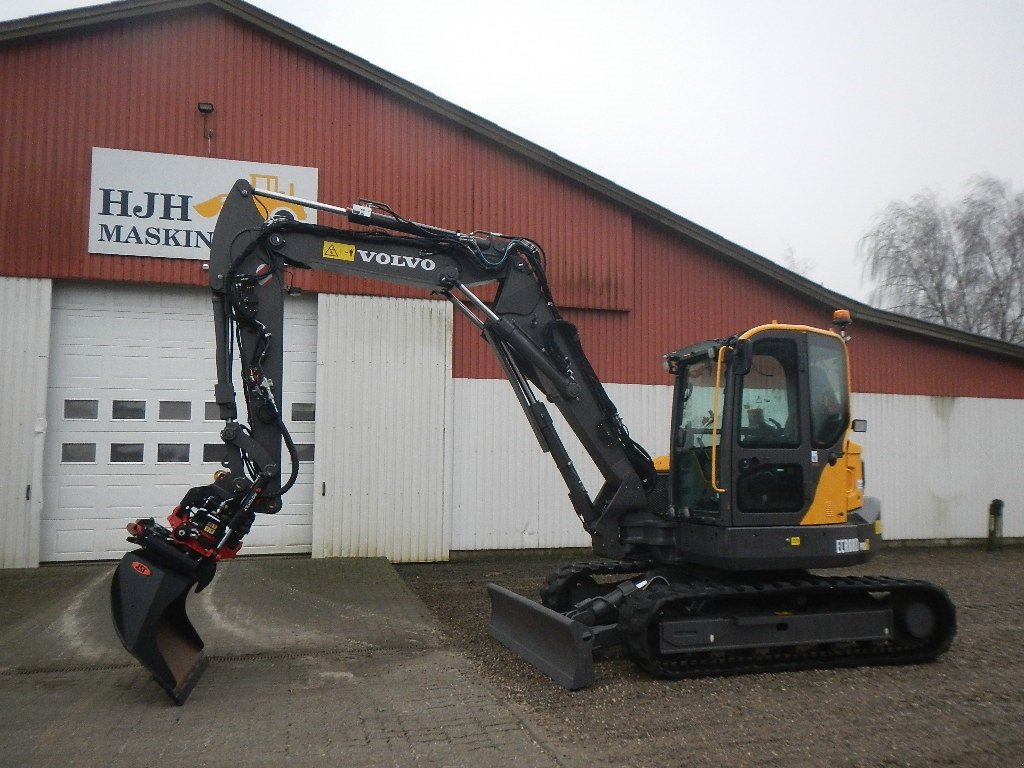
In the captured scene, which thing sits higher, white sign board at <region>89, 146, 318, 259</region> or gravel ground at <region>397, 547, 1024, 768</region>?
white sign board at <region>89, 146, 318, 259</region>

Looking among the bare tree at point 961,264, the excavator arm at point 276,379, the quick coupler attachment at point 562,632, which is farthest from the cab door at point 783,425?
the bare tree at point 961,264

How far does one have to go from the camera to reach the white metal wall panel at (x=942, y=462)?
578 inches

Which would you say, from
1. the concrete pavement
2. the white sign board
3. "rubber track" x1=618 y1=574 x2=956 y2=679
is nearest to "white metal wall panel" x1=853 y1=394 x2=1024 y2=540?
"rubber track" x1=618 y1=574 x2=956 y2=679

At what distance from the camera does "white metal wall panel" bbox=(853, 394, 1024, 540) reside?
48.2 ft

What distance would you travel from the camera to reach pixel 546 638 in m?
6.51

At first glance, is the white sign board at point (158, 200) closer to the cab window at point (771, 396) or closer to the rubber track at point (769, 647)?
the cab window at point (771, 396)

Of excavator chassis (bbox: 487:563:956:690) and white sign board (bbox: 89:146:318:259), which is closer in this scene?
excavator chassis (bbox: 487:563:956:690)

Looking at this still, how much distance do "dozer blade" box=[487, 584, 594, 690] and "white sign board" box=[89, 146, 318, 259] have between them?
6.50 m

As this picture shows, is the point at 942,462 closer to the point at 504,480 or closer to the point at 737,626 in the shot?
the point at 504,480

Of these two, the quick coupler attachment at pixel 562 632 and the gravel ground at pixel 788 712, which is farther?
the quick coupler attachment at pixel 562 632

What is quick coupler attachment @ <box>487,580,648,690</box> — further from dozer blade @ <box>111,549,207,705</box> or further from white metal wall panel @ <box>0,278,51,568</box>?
white metal wall panel @ <box>0,278,51,568</box>

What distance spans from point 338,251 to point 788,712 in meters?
4.83

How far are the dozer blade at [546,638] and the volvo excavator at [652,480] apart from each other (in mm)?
18

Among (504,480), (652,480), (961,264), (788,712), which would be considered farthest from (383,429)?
(961,264)
